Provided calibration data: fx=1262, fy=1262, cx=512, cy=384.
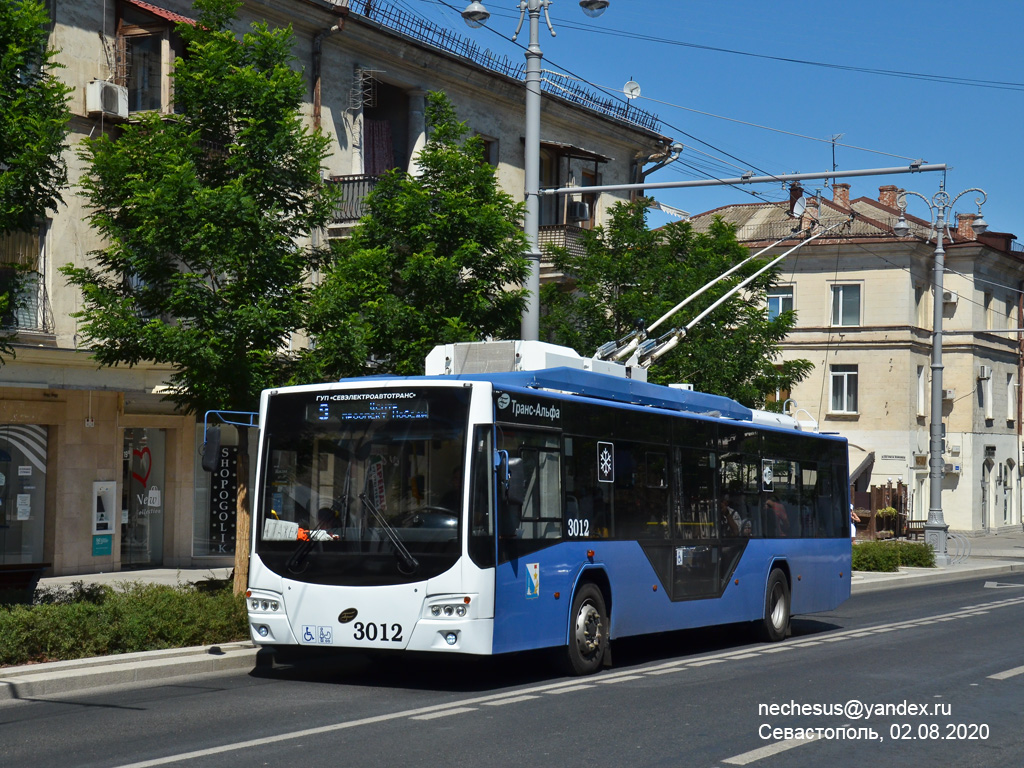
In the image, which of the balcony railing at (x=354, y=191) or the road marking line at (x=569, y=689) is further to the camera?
the balcony railing at (x=354, y=191)

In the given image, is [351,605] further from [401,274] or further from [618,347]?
[618,347]

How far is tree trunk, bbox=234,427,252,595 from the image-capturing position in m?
15.0

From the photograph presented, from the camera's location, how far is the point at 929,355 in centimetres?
5278

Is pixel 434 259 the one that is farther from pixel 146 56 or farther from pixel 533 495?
pixel 146 56

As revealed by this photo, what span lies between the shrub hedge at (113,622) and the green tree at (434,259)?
3809 millimetres

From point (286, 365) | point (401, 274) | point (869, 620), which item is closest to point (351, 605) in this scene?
point (286, 365)

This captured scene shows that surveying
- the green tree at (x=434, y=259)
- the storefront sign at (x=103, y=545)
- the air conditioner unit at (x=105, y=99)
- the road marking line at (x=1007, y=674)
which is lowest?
the road marking line at (x=1007, y=674)

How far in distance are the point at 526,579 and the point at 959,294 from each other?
47437 mm

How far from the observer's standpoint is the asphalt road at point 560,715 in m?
8.07

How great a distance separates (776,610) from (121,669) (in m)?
8.63

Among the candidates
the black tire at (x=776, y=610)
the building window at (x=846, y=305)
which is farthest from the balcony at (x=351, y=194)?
the building window at (x=846, y=305)

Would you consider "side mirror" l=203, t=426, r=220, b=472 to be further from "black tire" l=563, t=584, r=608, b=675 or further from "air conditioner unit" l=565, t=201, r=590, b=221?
"air conditioner unit" l=565, t=201, r=590, b=221

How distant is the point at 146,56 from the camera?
70.8 ft

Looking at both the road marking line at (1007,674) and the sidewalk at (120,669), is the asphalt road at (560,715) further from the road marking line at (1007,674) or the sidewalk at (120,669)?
the sidewalk at (120,669)
